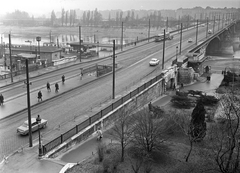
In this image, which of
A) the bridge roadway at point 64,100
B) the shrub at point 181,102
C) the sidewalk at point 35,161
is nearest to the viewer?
the sidewalk at point 35,161

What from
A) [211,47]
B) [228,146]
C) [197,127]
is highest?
[211,47]

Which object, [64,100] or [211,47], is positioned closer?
[64,100]

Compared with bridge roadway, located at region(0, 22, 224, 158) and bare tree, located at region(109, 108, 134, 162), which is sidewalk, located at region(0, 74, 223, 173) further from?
bare tree, located at region(109, 108, 134, 162)

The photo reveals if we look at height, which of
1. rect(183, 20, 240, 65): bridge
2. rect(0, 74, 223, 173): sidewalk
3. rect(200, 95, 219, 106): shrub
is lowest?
rect(200, 95, 219, 106): shrub

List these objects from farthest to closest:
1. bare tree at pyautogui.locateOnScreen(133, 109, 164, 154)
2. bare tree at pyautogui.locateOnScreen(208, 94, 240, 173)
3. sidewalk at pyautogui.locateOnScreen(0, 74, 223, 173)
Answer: bare tree at pyautogui.locateOnScreen(133, 109, 164, 154) → bare tree at pyautogui.locateOnScreen(208, 94, 240, 173) → sidewalk at pyautogui.locateOnScreen(0, 74, 223, 173)

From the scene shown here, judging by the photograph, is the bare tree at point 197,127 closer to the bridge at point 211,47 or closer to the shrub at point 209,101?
the shrub at point 209,101

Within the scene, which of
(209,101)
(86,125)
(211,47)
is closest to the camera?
(86,125)

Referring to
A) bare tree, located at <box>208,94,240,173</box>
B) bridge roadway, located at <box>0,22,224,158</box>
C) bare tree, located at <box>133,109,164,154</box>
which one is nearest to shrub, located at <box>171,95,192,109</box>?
bridge roadway, located at <box>0,22,224,158</box>

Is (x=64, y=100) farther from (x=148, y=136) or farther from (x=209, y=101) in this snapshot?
(x=209, y=101)

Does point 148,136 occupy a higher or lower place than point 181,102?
higher

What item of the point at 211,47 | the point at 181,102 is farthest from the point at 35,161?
the point at 211,47

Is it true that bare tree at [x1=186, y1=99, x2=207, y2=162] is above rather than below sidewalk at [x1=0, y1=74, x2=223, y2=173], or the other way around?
above

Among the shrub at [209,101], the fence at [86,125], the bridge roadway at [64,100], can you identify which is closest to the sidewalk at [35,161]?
the fence at [86,125]

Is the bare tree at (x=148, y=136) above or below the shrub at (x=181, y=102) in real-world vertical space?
above
